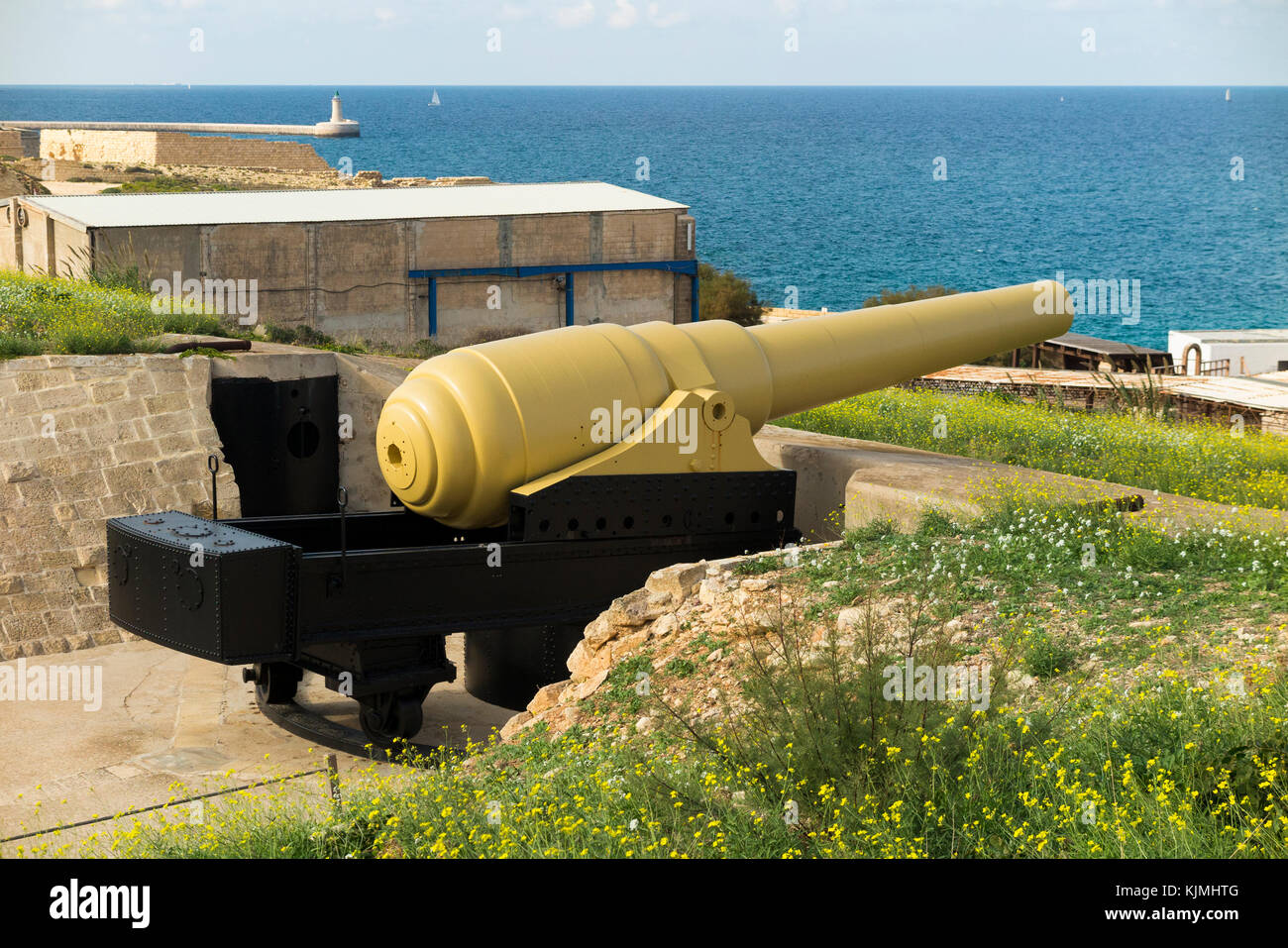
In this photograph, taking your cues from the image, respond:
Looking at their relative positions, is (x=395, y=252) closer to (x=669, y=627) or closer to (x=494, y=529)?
(x=494, y=529)

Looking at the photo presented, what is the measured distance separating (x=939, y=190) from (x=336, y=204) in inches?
3646

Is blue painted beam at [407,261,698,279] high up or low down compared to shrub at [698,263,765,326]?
up

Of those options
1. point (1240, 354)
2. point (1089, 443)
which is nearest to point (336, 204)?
point (1089, 443)

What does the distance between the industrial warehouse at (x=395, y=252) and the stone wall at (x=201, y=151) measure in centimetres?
2796

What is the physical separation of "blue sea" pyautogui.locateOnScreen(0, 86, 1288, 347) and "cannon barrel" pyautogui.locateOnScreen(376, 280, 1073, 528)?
39327mm

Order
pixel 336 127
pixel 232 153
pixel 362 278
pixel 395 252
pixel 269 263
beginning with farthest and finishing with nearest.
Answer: pixel 336 127 < pixel 232 153 < pixel 395 252 < pixel 362 278 < pixel 269 263

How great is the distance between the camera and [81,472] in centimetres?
955

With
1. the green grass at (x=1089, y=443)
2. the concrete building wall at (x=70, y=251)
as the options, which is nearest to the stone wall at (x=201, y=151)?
the concrete building wall at (x=70, y=251)

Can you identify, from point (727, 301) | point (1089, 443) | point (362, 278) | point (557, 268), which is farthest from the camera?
point (727, 301)

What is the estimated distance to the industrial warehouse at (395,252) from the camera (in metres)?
17.5

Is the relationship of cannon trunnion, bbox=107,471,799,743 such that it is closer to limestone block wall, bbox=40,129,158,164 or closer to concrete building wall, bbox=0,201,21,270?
concrete building wall, bbox=0,201,21,270

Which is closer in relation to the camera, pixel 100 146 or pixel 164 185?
pixel 164 185

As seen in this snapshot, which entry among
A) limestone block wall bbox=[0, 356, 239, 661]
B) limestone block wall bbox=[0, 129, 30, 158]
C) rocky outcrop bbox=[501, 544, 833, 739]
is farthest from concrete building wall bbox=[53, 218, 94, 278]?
limestone block wall bbox=[0, 129, 30, 158]

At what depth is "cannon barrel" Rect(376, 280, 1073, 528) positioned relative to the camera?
7.66 metres
